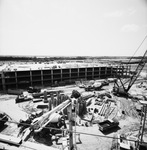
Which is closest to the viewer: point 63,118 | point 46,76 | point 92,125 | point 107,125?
point 107,125

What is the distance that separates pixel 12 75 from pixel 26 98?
14.8 m

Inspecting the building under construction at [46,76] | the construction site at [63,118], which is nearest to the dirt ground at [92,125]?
the construction site at [63,118]

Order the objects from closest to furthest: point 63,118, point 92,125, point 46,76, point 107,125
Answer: point 107,125
point 92,125
point 63,118
point 46,76

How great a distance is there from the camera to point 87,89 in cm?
3638

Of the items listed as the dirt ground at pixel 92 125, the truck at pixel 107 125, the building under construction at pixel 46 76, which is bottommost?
the dirt ground at pixel 92 125

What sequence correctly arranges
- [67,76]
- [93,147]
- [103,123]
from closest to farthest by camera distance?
[93,147] < [103,123] < [67,76]

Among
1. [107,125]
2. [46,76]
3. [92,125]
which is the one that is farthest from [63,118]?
[46,76]

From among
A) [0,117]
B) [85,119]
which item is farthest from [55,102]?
[0,117]

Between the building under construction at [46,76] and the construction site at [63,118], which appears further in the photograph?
the building under construction at [46,76]

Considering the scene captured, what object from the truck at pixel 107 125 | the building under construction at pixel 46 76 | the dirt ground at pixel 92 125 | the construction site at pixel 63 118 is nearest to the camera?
the construction site at pixel 63 118

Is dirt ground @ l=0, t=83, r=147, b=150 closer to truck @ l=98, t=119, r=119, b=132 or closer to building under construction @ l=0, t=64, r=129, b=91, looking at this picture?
truck @ l=98, t=119, r=119, b=132

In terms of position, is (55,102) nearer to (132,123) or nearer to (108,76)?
(132,123)

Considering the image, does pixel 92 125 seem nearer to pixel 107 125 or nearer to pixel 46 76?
pixel 107 125

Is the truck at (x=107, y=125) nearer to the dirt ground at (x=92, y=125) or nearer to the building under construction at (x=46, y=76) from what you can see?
the dirt ground at (x=92, y=125)
